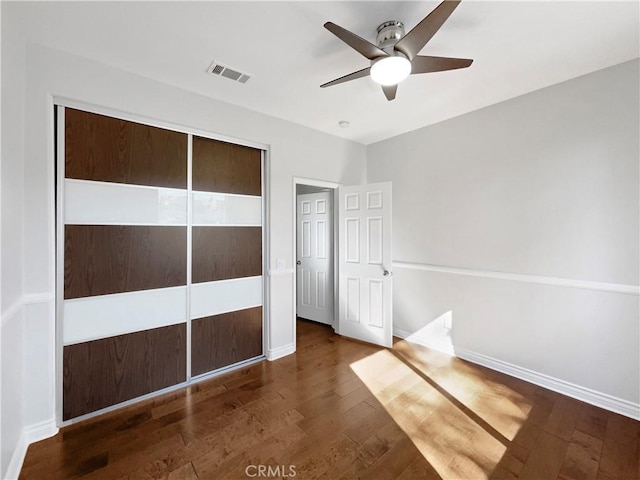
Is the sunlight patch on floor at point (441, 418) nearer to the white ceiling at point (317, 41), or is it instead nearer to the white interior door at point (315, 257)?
the white interior door at point (315, 257)

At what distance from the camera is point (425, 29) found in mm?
1465

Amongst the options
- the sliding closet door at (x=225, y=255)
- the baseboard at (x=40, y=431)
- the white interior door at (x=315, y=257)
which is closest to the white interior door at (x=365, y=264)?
the white interior door at (x=315, y=257)

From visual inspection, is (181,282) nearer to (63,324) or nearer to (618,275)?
(63,324)

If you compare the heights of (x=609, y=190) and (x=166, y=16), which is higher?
(x=166, y=16)

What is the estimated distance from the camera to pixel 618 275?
217 centimetres

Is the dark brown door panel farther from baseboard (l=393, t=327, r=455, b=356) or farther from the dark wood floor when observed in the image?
baseboard (l=393, t=327, r=455, b=356)

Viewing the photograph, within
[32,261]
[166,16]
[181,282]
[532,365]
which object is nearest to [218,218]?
[181,282]

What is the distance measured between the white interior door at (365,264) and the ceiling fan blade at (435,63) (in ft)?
5.13

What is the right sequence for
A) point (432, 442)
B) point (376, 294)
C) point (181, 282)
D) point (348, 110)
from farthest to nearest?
point (376, 294)
point (348, 110)
point (181, 282)
point (432, 442)

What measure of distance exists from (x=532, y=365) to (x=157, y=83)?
13.8 ft

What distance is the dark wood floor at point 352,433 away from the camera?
1.66 metres

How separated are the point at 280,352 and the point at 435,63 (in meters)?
3.00

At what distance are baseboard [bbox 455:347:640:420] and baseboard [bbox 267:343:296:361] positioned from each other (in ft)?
6.17
